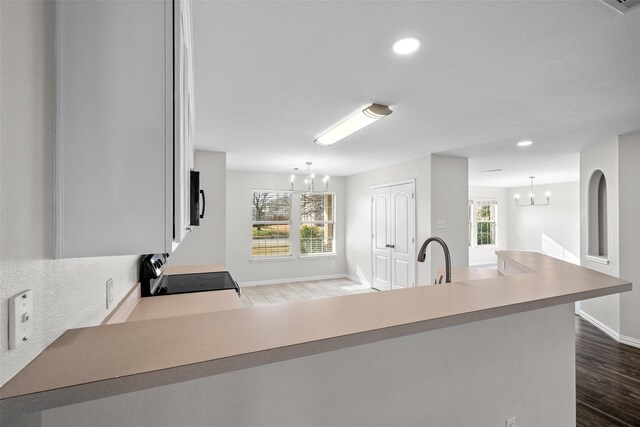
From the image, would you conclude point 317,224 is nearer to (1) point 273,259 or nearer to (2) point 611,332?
(1) point 273,259

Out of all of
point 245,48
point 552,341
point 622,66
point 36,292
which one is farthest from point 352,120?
point 36,292

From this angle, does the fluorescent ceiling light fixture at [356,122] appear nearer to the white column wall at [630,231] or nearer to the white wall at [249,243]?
the white wall at [249,243]

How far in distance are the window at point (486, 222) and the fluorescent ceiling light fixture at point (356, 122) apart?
7.76 m

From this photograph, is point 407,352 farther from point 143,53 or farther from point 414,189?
point 414,189

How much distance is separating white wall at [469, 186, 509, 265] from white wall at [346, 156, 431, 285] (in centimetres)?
455

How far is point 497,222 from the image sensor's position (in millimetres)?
9797

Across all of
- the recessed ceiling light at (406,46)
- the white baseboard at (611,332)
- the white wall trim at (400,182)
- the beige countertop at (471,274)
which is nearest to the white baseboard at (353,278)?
the white wall trim at (400,182)

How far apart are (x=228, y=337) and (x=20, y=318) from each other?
423mm

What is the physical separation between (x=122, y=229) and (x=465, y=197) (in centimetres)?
519

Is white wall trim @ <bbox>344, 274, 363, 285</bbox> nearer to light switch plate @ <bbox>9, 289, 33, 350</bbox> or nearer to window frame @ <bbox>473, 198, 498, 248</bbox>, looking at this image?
window frame @ <bbox>473, 198, 498, 248</bbox>

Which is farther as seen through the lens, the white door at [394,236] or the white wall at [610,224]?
the white door at [394,236]

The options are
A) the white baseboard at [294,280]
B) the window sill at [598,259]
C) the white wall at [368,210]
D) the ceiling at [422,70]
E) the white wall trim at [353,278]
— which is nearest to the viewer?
the ceiling at [422,70]

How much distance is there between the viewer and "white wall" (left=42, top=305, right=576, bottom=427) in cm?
85

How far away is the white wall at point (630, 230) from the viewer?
3.58m
